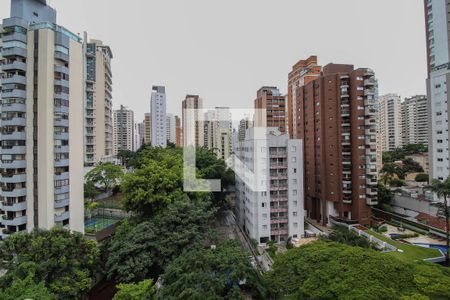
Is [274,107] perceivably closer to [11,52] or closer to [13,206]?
[11,52]

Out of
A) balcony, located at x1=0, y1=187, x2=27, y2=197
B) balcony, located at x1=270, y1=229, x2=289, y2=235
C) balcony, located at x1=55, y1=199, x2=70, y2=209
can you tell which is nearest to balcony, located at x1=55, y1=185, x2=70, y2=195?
balcony, located at x1=55, y1=199, x2=70, y2=209

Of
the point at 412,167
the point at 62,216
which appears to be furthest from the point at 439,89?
the point at 62,216

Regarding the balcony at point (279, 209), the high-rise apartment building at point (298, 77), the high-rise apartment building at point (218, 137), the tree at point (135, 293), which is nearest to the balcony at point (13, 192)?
the tree at point (135, 293)

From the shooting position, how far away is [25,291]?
6633 millimetres

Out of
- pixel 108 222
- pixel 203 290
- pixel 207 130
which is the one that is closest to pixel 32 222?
pixel 108 222

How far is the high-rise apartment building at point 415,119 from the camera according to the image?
1746 inches

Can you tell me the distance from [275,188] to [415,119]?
43.2 metres

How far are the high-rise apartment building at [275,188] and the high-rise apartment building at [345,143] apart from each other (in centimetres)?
404

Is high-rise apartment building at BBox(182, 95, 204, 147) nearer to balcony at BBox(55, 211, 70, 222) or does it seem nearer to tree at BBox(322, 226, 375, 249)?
balcony at BBox(55, 211, 70, 222)

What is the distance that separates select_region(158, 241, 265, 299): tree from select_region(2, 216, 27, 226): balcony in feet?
25.6

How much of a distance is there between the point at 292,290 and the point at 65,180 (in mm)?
10951

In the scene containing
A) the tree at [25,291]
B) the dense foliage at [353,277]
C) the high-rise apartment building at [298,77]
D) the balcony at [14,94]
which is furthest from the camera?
the high-rise apartment building at [298,77]

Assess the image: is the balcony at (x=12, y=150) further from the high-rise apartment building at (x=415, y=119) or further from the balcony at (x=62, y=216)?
the high-rise apartment building at (x=415, y=119)

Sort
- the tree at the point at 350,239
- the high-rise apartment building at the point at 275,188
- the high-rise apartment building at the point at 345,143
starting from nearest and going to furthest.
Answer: the tree at the point at 350,239 → the high-rise apartment building at the point at 275,188 → the high-rise apartment building at the point at 345,143
